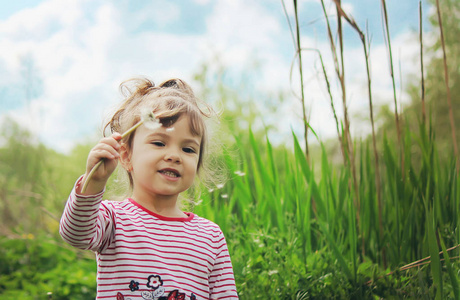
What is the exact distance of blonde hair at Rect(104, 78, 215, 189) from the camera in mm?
1477

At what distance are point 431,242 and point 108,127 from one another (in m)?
1.25

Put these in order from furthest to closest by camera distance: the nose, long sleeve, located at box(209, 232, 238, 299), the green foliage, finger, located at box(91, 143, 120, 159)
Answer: the green foliage
long sleeve, located at box(209, 232, 238, 299)
the nose
finger, located at box(91, 143, 120, 159)

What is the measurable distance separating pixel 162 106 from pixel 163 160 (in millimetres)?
202

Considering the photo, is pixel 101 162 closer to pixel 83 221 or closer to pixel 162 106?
pixel 83 221

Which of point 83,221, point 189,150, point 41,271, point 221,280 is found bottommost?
point 221,280

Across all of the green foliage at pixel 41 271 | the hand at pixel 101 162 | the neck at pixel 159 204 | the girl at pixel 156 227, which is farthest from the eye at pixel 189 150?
the green foliage at pixel 41 271

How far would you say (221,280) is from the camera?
1.51m

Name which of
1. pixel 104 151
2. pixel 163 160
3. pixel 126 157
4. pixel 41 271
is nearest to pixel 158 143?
pixel 163 160

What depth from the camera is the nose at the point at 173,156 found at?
1.38m

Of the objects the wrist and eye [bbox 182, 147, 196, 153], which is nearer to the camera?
the wrist

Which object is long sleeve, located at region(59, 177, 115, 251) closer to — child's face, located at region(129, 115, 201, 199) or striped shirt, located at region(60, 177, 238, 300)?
striped shirt, located at region(60, 177, 238, 300)

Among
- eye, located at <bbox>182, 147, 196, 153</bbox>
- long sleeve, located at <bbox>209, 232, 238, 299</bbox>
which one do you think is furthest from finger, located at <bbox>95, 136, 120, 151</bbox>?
long sleeve, located at <bbox>209, 232, 238, 299</bbox>

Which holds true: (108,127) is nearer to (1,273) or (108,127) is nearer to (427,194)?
(427,194)

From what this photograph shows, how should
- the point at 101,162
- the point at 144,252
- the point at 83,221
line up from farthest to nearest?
the point at 144,252 → the point at 83,221 → the point at 101,162
